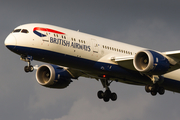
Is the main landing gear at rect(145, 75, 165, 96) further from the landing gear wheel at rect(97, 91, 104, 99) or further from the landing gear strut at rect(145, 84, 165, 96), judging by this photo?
the landing gear wheel at rect(97, 91, 104, 99)

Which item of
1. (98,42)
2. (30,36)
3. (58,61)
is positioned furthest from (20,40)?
(98,42)

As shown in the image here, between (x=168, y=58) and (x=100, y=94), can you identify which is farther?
(x=100, y=94)

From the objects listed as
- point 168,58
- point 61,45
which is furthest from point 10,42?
point 168,58

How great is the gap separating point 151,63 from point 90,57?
6238 millimetres

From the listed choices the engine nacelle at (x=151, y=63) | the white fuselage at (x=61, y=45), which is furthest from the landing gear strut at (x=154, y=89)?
the white fuselage at (x=61, y=45)

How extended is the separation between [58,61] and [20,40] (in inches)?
175

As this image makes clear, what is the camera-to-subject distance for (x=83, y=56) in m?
42.6

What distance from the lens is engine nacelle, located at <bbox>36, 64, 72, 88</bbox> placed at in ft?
163

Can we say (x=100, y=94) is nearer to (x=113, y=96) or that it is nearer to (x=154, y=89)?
(x=113, y=96)

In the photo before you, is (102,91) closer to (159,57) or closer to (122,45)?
(122,45)

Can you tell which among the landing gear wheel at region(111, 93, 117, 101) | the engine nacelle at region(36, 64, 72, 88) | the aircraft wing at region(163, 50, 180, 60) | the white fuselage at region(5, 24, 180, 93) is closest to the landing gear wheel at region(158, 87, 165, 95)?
the aircraft wing at region(163, 50, 180, 60)

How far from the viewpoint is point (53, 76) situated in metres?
49.7

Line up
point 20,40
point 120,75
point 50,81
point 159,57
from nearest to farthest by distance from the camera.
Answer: point 20,40 → point 159,57 → point 120,75 → point 50,81

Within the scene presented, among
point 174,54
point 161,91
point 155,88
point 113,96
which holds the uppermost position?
point 174,54
